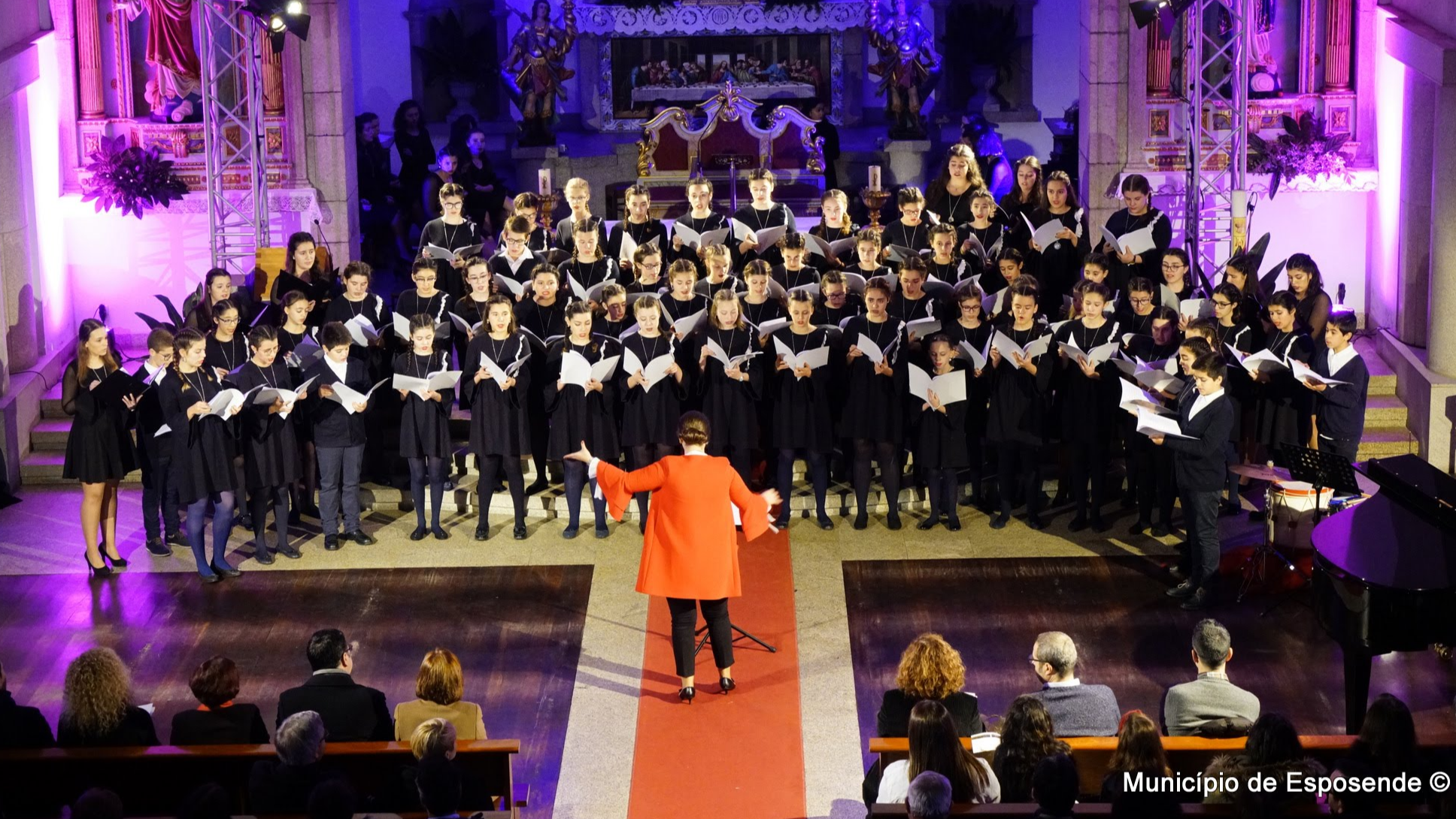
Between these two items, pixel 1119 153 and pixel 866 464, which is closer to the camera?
pixel 866 464

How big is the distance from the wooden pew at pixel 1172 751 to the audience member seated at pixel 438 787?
4.83 ft

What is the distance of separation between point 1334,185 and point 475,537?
286 inches

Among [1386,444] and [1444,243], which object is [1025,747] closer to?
[1386,444]

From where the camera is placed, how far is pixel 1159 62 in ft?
44.0

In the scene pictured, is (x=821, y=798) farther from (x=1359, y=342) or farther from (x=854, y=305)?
(x=1359, y=342)

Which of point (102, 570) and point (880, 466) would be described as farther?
point (880, 466)

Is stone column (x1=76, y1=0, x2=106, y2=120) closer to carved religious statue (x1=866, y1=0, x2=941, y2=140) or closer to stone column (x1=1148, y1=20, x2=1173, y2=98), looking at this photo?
carved religious statue (x1=866, y1=0, x2=941, y2=140)

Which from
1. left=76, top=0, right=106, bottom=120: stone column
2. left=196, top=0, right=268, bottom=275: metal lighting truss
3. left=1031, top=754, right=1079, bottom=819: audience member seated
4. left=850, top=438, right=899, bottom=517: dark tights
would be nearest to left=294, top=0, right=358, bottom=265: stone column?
left=196, top=0, right=268, bottom=275: metal lighting truss

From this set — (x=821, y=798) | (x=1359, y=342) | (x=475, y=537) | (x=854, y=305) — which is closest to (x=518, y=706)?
(x=821, y=798)

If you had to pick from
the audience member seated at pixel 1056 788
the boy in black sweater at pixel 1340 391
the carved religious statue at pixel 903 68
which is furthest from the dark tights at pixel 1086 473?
the carved religious statue at pixel 903 68

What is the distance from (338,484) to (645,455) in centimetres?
181

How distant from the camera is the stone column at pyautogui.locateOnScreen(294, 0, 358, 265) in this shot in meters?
13.6

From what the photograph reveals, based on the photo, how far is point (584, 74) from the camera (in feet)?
63.1

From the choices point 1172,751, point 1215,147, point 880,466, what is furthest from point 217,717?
point 1215,147
